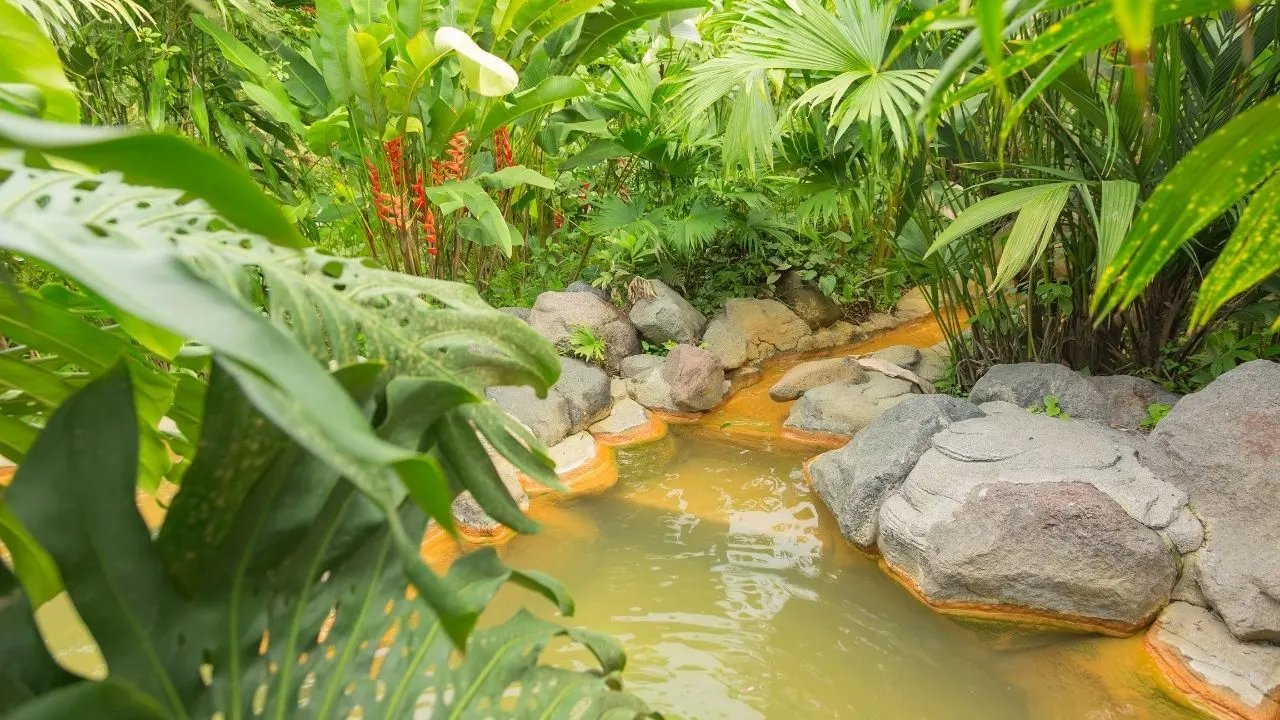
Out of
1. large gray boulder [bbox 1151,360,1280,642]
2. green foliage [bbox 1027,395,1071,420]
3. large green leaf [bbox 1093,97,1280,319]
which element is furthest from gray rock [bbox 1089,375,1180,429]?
large green leaf [bbox 1093,97,1280,319]

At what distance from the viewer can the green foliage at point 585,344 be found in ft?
13.2

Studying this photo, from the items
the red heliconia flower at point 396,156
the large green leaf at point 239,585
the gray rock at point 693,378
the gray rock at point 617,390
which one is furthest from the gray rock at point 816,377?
the large green leaf at point 239,585

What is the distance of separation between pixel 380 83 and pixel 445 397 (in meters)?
3.21

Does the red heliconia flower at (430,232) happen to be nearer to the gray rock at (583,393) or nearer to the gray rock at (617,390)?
the gray rock at (583,393)

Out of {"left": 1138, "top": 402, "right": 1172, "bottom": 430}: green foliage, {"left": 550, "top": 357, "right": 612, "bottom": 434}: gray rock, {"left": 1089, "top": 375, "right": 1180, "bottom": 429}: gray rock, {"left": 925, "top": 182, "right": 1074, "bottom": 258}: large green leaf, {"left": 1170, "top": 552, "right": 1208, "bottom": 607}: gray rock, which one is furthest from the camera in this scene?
{"left": 550, "top": 357, "right": 612, "bottom": 434}: gray rock

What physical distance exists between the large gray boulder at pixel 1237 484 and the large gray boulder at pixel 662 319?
244cm

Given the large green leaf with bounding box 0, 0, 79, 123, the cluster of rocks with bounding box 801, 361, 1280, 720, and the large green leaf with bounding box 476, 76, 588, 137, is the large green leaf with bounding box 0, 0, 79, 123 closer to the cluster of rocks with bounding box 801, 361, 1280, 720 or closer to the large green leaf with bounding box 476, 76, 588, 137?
the cluster of rocks with bounding box 801, 361, 1280, 720

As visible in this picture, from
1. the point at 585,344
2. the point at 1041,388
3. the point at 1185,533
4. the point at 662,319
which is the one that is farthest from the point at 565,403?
the point at 1185,533

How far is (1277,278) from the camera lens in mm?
2559

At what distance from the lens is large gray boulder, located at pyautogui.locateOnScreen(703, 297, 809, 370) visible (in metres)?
4.46

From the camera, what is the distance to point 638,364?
4.24 m

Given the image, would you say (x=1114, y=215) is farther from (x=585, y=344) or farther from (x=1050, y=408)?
(x=585, y=344)

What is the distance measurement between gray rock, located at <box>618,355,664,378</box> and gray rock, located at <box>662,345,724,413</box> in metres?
0.14

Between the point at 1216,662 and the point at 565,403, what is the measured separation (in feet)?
8.21
